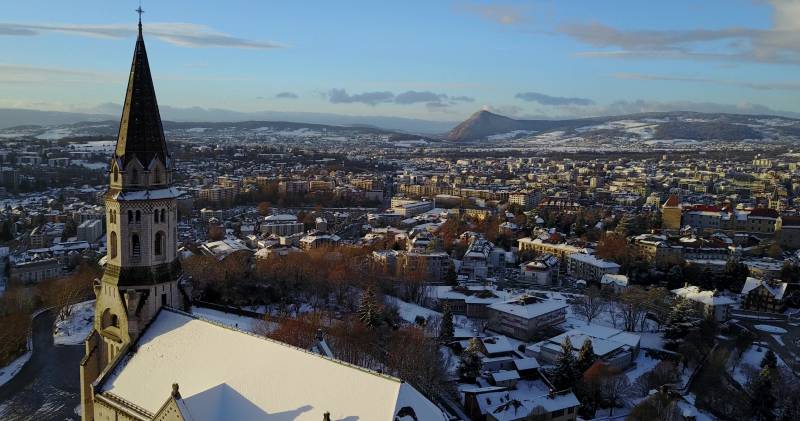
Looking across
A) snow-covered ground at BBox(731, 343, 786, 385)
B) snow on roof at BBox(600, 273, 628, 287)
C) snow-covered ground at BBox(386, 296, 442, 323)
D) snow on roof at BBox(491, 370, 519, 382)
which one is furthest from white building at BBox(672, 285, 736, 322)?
snow on roof at BBox(491, 370, 519, 382)

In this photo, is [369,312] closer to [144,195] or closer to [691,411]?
[691,411]

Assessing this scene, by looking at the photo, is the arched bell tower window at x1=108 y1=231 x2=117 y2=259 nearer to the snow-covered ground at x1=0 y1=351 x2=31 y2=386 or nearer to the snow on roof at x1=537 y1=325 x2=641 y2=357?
the snow-covered ground at x1=0 y1=351 x2=31 y2=386

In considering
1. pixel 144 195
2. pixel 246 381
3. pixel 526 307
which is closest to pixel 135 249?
pixel 144 195

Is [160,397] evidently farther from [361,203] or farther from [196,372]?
[361,203]

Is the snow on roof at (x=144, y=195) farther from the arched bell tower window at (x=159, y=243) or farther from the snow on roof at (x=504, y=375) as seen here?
the snow on roof at (x=504, y=375)

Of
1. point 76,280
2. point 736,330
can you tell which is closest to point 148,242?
point 76,280

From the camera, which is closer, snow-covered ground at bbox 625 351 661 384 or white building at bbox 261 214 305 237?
snow-covered ground at bbox 625 351 661 384

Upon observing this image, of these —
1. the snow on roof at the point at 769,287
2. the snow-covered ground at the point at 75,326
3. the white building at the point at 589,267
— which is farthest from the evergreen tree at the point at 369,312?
the snow on roof at the point at 769,287
